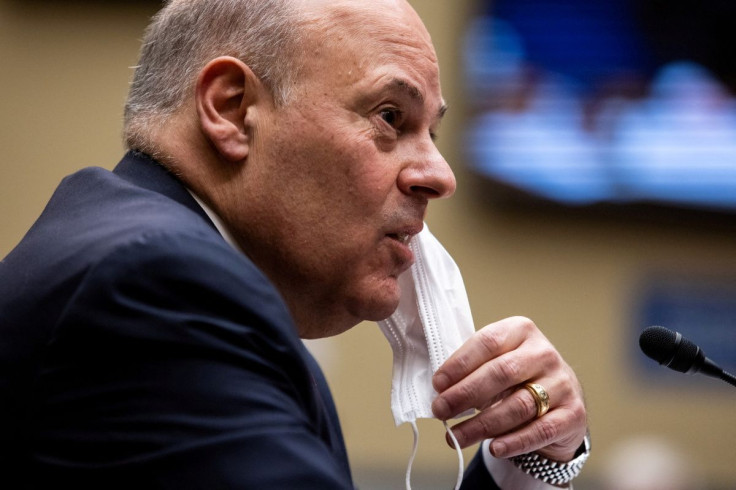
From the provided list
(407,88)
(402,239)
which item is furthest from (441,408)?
(407,88)

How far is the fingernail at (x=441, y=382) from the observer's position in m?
→ 1.55

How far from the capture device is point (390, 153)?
1520mm

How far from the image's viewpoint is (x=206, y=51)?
1520mm

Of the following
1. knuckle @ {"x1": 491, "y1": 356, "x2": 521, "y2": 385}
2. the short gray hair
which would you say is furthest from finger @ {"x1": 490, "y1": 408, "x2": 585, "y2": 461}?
the short gray hair

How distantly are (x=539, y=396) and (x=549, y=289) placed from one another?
222 cm

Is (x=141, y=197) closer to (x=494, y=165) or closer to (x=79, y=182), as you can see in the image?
(x=79, y=182)

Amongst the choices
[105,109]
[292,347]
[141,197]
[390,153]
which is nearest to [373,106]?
[390,153]

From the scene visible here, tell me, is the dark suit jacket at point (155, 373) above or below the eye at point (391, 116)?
below

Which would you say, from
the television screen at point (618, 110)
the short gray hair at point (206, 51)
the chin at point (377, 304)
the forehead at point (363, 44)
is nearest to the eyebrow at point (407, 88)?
the forehead at point (363, 44)

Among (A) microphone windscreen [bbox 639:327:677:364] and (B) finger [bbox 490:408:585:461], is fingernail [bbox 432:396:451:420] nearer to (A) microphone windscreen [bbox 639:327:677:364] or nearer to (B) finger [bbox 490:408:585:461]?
(B) finger [bbox 490:408:585:461]

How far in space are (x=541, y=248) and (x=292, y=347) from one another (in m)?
2.81

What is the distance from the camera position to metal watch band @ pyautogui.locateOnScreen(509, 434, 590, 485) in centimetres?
182

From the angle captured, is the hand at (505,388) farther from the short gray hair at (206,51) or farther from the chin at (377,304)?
the short gray hair at (206,51)

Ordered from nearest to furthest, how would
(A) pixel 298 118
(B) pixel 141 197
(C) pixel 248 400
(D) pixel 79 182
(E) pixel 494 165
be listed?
(C) pixel 248 400 < (B) pixel 141 197 < (D) pixel 79 182 < (A) pixel 298 118 < (E) pixel 494 165
